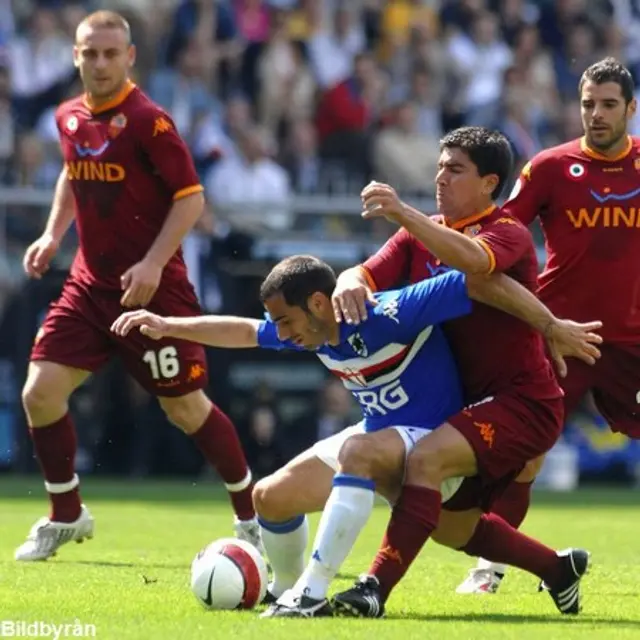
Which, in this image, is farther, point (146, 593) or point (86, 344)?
point (86, 344)

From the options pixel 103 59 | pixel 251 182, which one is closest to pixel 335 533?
pixel 103 59

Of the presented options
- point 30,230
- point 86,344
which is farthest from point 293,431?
point 86,344

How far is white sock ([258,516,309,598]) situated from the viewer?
7301 mm

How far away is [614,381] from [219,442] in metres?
2.18

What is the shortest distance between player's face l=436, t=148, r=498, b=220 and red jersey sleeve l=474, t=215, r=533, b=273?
0.12 m

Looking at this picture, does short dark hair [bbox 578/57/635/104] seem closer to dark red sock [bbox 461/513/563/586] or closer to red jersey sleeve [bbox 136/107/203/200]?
red jersey sleeve [bbox 136/107/203/200]

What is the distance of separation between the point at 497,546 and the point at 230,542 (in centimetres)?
106

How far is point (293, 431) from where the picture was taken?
16.3 m

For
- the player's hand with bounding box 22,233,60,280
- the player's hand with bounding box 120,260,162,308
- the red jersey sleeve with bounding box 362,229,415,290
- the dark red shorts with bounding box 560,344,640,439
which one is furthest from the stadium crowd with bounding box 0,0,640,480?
the red jersey sleeve with bounding box 362,229,415,290

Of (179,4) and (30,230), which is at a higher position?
(179,4)

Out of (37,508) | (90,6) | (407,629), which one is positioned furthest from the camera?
(90,6)

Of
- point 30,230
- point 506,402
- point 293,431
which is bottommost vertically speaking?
point 293,431

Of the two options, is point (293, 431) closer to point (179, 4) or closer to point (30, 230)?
point (30, 230)

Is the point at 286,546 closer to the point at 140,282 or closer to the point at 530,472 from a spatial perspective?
the point at 530,472
